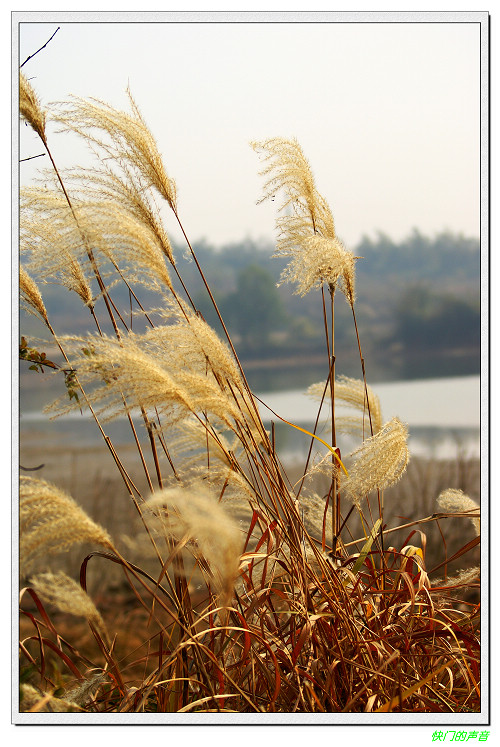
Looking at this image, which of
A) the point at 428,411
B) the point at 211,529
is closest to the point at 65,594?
the point at 211,529

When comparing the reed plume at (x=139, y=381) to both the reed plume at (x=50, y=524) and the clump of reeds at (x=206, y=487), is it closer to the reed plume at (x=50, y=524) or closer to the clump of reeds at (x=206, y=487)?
the clump of reeds at (x=206, y=487)

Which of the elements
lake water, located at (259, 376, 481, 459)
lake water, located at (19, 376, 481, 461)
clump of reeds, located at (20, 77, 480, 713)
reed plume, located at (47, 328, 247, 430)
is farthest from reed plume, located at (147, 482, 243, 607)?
lake water, located at (259, 376, 481, 459)

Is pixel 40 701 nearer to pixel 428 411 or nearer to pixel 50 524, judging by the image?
pixel 50 524

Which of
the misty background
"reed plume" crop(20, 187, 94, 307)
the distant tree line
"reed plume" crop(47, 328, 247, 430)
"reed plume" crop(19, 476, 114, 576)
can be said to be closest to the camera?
"reed plume" crop(19, 476, 114, 576)

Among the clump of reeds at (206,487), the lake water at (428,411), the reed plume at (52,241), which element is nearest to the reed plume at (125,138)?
the clump of reeds at (206,487)

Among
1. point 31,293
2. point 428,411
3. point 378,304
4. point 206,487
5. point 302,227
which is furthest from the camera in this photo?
point 378,304

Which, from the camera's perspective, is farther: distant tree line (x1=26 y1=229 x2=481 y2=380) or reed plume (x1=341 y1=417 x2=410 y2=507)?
distant tree line (x1=26 y1=229 x2=481 y2=380)

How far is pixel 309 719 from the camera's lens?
1302 mm

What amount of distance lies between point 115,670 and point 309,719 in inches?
15.9

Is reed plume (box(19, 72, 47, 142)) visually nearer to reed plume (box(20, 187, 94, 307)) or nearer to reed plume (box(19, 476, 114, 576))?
reed plume (box(20, 187, 94, 307))

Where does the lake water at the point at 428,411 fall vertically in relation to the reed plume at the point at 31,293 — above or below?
below

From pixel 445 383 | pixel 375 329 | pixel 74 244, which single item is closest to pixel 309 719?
pixel 74 244

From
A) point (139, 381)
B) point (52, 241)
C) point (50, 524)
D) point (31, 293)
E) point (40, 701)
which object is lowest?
point (40, 701)
